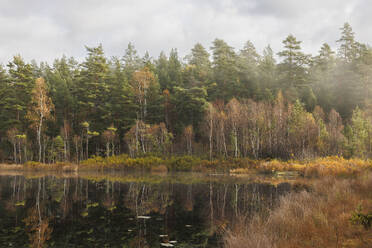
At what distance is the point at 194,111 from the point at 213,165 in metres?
14.9

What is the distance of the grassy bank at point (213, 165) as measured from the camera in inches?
893

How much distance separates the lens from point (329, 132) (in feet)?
108

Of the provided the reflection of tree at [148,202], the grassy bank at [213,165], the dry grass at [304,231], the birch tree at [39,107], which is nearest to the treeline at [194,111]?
the birch tree at [39,107]

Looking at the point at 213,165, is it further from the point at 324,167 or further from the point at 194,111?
the point at 194,111

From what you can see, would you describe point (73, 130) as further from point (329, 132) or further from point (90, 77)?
point (329, 132)

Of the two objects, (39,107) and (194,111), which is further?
(194,111)

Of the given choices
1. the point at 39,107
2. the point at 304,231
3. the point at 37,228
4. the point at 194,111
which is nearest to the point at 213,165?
the point at 194,111

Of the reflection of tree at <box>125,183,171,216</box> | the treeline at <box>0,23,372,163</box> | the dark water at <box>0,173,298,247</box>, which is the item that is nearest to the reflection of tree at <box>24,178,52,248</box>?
the dark water at <box>0,173,298,247</box>

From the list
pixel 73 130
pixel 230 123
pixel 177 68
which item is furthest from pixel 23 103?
pixel 230 123

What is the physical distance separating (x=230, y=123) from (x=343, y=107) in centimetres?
2156

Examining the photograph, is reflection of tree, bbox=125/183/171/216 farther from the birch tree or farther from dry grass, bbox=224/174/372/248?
the birch tree

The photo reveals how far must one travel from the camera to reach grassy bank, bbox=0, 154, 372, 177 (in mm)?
22688

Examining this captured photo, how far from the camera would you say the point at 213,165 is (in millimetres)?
30531

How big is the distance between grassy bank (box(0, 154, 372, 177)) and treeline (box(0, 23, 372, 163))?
2.91 m
